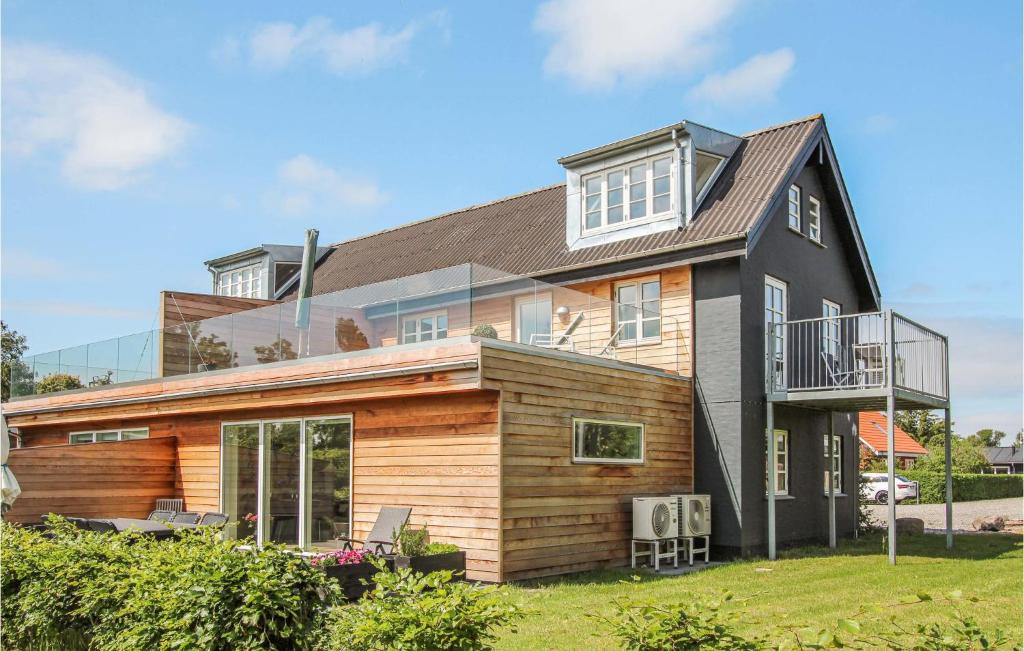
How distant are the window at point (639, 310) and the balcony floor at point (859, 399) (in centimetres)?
226

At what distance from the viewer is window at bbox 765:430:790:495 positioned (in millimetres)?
16272

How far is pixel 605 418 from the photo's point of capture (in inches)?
527

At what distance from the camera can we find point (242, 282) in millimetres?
27000

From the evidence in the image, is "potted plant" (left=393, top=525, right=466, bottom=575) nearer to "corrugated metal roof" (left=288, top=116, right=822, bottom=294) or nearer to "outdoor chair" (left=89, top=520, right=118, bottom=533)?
"outdoor chair" (left=89, top=520, right=118, bottom=533)

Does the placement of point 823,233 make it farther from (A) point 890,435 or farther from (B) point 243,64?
(B) point 243,64

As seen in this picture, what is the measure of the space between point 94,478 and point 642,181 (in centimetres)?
1119

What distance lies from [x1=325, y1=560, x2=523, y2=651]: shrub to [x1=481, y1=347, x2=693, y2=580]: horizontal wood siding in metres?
6.37

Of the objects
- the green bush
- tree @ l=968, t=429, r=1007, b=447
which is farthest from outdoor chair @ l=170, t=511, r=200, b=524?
tree @ l=968, t=429, r=1007, b=447

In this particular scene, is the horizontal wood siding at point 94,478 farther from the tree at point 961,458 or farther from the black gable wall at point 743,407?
the tree at point 961,458

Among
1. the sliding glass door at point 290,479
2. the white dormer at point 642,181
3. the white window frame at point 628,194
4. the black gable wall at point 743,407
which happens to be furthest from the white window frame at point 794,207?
the sliding glass door at point 290,479

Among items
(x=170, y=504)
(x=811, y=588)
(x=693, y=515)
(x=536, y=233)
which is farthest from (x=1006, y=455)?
(x=170, y=504)

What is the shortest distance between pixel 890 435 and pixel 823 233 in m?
5.47

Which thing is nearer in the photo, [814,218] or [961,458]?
[814,218]

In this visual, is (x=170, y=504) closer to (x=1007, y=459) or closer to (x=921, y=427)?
(x=921, y=427)
